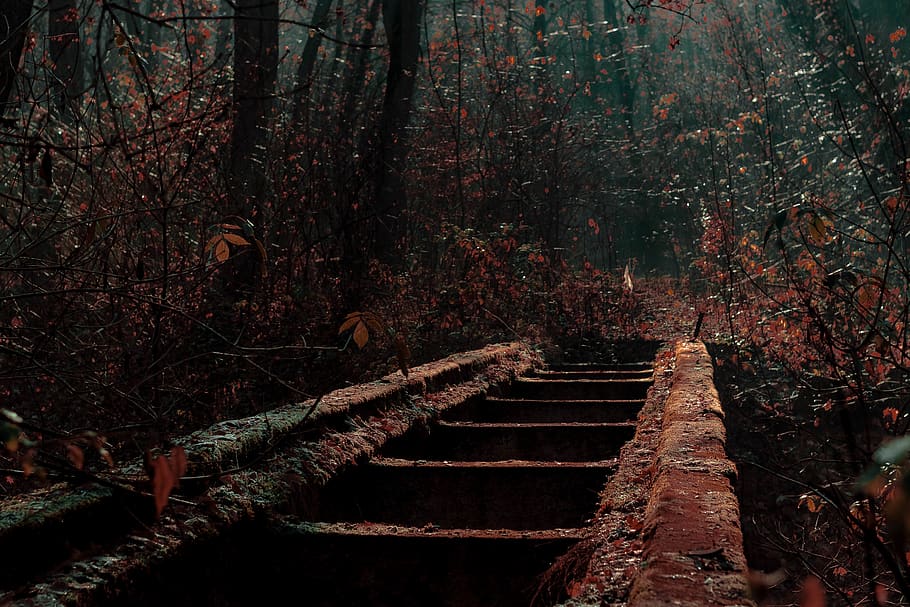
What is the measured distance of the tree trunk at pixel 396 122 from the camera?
11.5 meters

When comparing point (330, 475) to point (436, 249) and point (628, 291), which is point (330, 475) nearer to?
point (436, 249)

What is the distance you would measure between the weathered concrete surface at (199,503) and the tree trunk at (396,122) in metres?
6.52

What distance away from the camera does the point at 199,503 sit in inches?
Result: 109

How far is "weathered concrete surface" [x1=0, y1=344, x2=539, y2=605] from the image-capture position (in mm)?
2172

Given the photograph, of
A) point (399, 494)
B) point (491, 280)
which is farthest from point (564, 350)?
point (399, 494)

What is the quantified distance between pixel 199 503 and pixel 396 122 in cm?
1026

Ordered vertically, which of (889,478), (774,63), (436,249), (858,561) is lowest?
(858,561)

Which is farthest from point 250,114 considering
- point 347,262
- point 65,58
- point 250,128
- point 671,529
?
point 671,529

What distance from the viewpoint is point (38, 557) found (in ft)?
7.33

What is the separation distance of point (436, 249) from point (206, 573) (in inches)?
428

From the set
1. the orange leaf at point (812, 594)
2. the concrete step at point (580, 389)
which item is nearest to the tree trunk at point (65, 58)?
the orange leaf at point (812, 594)

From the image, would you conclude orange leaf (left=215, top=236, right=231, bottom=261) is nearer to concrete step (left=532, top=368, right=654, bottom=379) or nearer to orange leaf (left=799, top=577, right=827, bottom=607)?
orange leaf (left=799, top=577, right=827, bottom=607)

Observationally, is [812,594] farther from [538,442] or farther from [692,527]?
[538,442]

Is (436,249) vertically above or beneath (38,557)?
above
